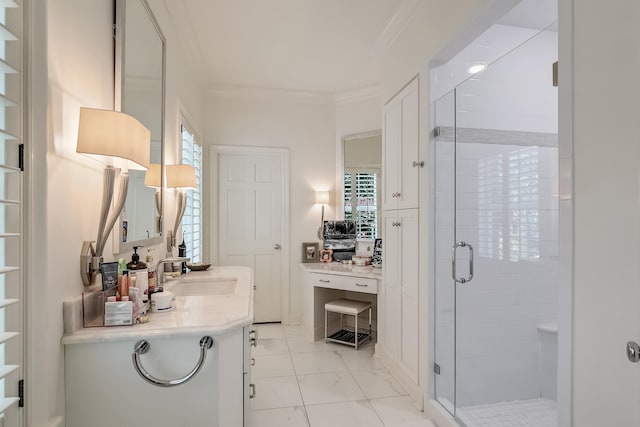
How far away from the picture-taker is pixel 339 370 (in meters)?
2.87

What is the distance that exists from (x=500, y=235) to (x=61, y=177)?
2.53 metres

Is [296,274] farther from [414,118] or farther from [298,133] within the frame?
[414,118]

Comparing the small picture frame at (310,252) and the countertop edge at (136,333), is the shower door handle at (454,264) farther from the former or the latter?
the small picture frame at (310,252)

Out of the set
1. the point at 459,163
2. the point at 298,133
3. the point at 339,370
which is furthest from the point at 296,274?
the point at 459,163

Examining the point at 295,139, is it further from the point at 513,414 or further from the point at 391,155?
the point at 513,414

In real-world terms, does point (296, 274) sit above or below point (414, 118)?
below

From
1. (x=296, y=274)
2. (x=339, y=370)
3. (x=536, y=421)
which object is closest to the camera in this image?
(x=536, y=421)

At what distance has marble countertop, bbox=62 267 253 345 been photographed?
1114 millimetres

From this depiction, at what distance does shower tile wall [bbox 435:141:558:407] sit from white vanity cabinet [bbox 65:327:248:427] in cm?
166

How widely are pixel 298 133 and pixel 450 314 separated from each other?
281 cm

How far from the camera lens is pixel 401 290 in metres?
2.62

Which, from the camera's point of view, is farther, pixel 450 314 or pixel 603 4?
pixel 450 314

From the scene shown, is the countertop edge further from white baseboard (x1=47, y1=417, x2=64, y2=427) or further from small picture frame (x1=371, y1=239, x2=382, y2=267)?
small picture frame (x1=371, y1=239, x2=382, y2=267)

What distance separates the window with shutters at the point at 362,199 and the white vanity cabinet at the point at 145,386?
2.89 m
